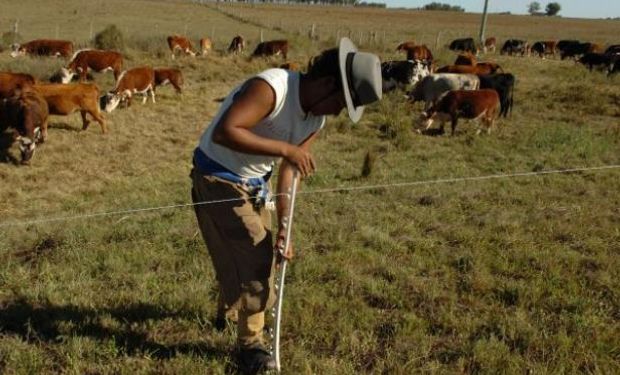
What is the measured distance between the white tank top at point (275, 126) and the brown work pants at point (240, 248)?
12 centimetres

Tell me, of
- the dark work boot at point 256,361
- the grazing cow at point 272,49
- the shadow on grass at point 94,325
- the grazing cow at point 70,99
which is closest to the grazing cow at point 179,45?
the grazing cow at point 272,49

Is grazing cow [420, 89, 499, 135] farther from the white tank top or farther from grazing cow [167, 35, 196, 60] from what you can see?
grazing cow [167, 35, 196, 60]

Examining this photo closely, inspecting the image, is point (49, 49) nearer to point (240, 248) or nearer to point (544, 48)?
point (240, 248)

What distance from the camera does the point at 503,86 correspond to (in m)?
13.2

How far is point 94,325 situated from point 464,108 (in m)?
8.99

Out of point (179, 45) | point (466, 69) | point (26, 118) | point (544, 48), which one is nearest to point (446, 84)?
point (466, 69)

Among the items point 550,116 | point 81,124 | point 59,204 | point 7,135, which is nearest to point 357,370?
point 59,204

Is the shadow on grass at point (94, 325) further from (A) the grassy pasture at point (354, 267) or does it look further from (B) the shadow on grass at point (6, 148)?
(B) the shadow on grass at point (6, 148)

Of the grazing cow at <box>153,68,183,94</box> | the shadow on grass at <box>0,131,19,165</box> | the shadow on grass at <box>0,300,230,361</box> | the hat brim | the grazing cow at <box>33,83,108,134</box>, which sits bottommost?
the shadow on grass at <box>0,131,19,165</box>

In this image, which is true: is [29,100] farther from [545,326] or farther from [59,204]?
[545,326]

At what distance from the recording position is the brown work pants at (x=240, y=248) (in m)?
2.77

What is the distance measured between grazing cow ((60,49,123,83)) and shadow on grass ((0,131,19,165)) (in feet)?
14.8

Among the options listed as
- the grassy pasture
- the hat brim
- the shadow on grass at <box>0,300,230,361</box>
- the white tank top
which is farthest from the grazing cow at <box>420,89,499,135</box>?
the hat brim

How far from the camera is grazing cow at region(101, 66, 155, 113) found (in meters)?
11.9
